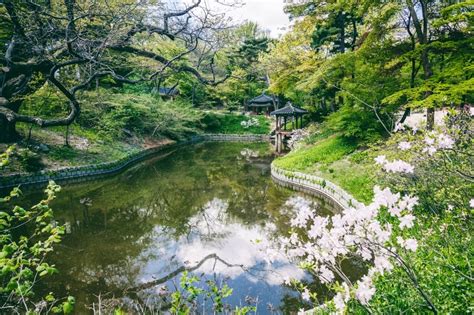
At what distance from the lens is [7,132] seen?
14.9 m

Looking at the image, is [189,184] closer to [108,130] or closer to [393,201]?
[108,130]

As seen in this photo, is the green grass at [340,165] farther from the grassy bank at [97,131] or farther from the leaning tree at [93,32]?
the grassy bank at [97,131]

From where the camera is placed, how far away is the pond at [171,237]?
603 centimetres

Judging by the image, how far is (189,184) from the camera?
14.8 m

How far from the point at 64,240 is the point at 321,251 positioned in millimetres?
7782

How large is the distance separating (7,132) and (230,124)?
88.1 feet

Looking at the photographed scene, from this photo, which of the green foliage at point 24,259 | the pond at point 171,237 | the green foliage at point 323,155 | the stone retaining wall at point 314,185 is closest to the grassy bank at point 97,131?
the pond at point 171,237

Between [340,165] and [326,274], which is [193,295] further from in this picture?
[340,165]

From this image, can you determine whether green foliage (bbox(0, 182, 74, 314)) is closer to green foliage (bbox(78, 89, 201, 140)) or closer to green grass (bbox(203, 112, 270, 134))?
green foliage (bbox(78, 89, 201, 140))

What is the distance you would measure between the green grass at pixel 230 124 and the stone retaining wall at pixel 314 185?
2204cm

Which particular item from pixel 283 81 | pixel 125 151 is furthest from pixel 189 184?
pixel 283 81

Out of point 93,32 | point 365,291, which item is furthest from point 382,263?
point 93,32

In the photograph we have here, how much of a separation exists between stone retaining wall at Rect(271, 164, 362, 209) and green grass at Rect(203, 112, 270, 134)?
868 inches

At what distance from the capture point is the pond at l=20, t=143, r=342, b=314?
19.8ft
